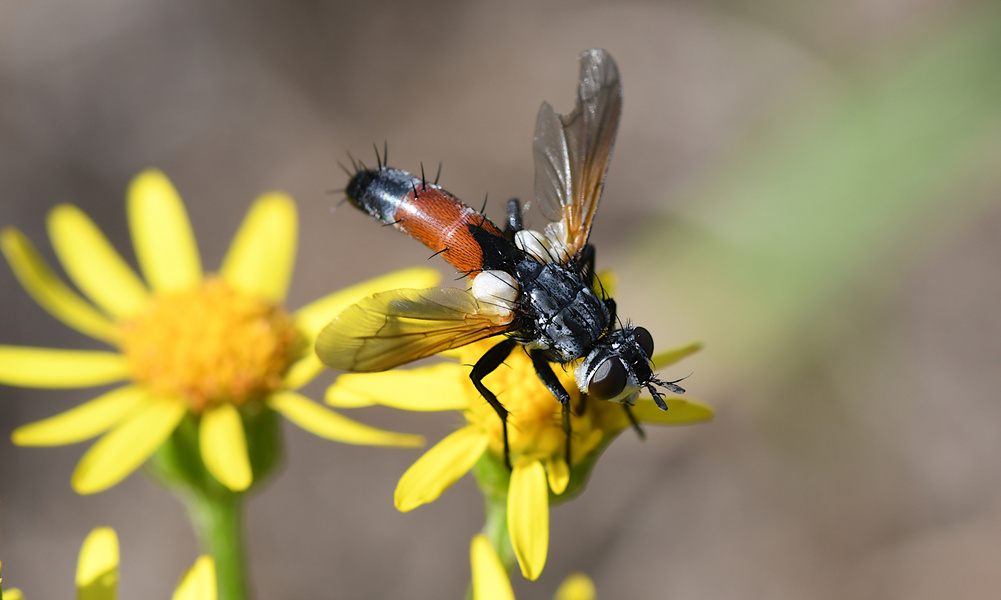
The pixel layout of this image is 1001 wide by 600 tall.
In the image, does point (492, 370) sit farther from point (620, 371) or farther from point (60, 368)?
point (60, 368)

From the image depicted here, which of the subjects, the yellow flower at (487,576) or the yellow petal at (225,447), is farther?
the yellow petal at (225,447)

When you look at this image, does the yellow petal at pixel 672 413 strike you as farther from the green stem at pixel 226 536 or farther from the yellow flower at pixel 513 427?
the green stem at pixel 226 536

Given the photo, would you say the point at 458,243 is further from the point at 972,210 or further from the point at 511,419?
the point at 972,210

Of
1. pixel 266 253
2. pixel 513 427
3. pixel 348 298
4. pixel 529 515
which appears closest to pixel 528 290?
pixel 513 427

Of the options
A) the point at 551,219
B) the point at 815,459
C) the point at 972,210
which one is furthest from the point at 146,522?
the point at 972,210

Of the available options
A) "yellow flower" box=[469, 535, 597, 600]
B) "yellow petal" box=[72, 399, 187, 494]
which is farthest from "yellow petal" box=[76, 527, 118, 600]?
"yellow flower" box=[469, 535, 597, 600]

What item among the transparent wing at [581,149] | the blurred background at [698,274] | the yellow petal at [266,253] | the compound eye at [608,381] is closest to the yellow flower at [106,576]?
the compound eye at [608,381]
